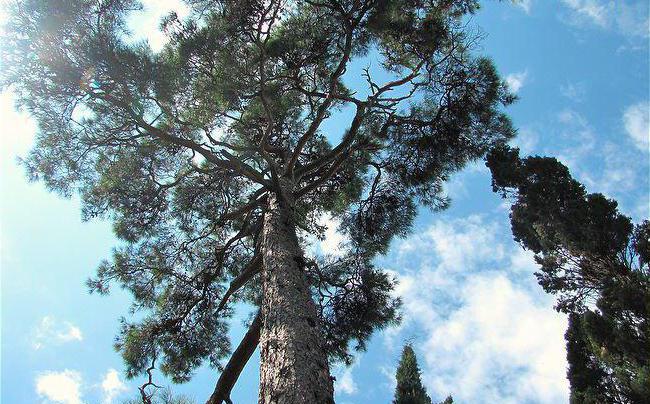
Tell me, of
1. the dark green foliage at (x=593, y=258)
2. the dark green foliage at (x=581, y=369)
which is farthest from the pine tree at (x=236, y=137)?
the dark green foliage at (x=581, y=369)

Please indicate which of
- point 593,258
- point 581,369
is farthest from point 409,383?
point 593,258

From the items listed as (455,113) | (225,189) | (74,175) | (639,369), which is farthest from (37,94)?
(639,369)

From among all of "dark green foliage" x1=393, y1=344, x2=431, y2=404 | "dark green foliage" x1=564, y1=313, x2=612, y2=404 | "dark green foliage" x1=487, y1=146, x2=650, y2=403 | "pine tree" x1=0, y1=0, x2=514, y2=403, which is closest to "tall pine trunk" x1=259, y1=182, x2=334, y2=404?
"pine tree" x1=0, y1=0, x2=514, y2=403

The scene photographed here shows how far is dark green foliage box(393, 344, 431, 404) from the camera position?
12.9m

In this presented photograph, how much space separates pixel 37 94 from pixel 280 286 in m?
3.71

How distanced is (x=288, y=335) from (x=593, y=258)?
20.2ft

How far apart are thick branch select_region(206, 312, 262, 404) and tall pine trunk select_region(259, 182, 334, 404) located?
0.95 metres

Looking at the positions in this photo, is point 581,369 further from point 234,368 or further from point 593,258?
point 234,368

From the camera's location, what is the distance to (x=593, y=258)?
7.09 metres

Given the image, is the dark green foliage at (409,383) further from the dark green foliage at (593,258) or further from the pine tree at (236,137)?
the pine tree at (236,137)

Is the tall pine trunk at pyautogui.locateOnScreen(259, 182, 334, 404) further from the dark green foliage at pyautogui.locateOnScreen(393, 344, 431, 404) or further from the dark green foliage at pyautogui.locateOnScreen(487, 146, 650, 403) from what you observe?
the dark green foliage at pyautogui.locateOnScreen(393, 344, 431, 404)

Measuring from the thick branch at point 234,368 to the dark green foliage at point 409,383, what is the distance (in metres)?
8.94

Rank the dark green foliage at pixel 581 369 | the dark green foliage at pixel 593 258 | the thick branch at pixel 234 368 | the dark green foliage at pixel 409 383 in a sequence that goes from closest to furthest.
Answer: the thick branch at pixel 234 368 < the dark green foliage at pixel 593 258 < the dark green foliage at pixel 581 369 < the dark green foliage at pixel 409 383

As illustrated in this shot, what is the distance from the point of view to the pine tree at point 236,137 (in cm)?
489
